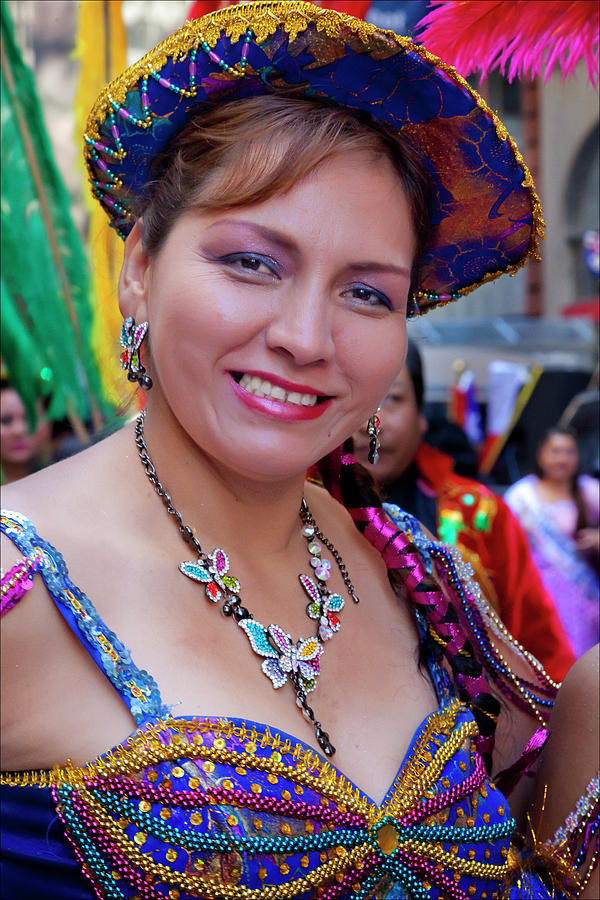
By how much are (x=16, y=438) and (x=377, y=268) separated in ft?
8.87

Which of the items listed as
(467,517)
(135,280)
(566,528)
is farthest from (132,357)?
(566,528)

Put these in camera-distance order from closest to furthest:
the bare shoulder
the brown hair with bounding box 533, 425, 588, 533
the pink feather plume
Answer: the bare shoulder, the pink feather plume, the brown hair with bounding box 533, 425, 588, 533

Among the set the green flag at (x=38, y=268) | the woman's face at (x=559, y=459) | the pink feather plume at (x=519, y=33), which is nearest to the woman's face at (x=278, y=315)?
the pink feather plume at (x=519, y=33)

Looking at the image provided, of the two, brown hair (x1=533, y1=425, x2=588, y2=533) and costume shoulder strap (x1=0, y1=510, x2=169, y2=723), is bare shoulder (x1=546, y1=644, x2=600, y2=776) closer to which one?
costume shoulder strap (x1=0, y1=510, x2=169, y2=723)

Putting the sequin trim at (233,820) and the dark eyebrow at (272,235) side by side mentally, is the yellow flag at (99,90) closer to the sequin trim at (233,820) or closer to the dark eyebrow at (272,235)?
the dark eyebrow at (272,235)

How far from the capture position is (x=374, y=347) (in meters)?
1.36

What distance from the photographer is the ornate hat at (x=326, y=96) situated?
4.21 ft

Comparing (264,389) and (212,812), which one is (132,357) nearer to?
(264,389)

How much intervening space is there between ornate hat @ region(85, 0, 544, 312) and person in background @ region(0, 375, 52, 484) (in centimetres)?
225

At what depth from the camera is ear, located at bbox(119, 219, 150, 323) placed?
142 cm

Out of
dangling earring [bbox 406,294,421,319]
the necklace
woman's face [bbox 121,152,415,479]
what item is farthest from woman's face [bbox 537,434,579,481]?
woman's face [bbox 121,152,415,479]

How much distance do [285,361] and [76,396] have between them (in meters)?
1.86

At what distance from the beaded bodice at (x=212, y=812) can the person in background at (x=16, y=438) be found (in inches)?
103

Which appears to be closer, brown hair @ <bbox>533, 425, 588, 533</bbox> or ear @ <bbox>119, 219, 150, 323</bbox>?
ear @ <bbox>119, 219, 150, 323</bbox>
